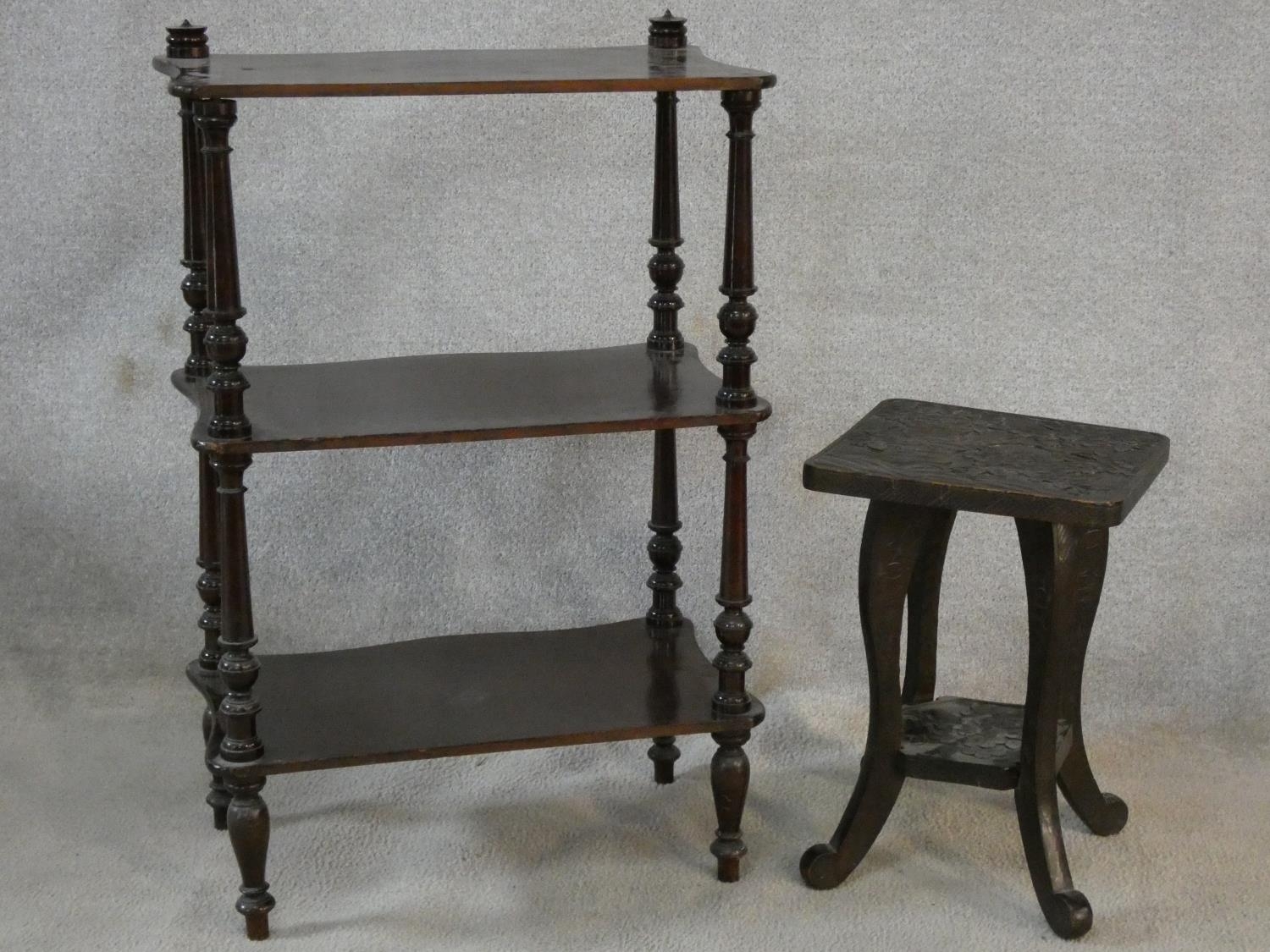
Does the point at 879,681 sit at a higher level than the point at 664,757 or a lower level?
higher

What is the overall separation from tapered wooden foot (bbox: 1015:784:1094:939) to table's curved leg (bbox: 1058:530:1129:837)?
165 mm

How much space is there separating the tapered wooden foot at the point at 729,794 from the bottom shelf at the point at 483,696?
5 centimetres

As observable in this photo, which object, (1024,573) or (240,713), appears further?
(1024,573)

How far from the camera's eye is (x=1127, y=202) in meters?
3.45

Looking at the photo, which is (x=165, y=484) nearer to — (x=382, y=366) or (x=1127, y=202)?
(x=382, y=366)

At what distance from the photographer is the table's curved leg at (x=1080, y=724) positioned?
2627 mm

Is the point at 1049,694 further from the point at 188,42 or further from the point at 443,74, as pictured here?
the point at 188,42

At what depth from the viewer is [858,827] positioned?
284cm

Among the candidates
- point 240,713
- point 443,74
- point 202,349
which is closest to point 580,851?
point 240,713

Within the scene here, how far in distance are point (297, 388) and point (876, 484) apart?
85cm

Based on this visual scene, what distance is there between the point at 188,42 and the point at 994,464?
127 cm

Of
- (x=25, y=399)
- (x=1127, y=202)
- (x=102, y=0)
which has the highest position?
(x=102, y=0)

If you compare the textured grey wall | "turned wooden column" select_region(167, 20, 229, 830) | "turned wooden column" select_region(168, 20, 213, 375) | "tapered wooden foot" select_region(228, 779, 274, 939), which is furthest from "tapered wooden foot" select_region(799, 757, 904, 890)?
"turned wooden column" select_region(168, 20, 213, 375)

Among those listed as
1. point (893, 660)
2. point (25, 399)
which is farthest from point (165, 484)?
point (893, 660)
